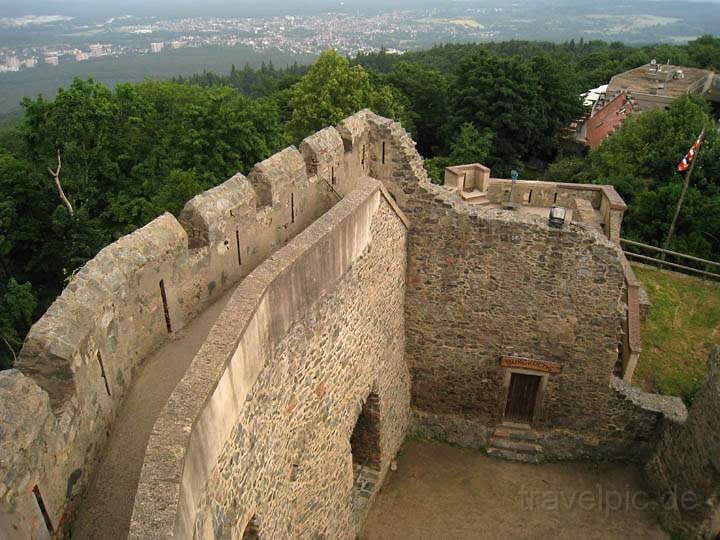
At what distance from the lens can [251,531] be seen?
5.97m

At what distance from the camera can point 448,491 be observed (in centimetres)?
1014

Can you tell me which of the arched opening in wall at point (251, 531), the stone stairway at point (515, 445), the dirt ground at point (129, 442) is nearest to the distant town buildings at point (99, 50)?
the stone stairway at point (515, 445)

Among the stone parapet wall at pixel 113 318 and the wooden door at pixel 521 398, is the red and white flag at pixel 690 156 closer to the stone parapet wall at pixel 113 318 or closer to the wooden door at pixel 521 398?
the wooden door at pixel 521 398

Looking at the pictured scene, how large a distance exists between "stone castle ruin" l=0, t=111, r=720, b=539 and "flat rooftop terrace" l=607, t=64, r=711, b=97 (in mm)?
30254

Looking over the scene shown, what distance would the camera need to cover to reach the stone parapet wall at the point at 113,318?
3.92m

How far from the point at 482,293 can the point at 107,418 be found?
21.0ft

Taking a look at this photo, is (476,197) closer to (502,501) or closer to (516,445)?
(516,445)

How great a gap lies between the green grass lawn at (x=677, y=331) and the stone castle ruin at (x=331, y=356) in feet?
5.66


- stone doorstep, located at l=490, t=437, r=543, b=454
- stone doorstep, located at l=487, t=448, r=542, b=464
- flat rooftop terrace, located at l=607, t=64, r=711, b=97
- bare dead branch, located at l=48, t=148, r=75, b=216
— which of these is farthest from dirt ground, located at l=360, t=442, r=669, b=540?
flat rooftop terrace, located at l=607, t=64, r=711, b=97

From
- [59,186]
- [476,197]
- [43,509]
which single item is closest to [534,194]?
[476,197]

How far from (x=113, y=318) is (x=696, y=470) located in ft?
28.6

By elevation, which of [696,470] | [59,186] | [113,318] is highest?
[113,318]

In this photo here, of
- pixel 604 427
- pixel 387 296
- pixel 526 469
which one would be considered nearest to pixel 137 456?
pixel 387 296

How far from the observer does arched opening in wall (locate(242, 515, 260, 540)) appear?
19.2ft
